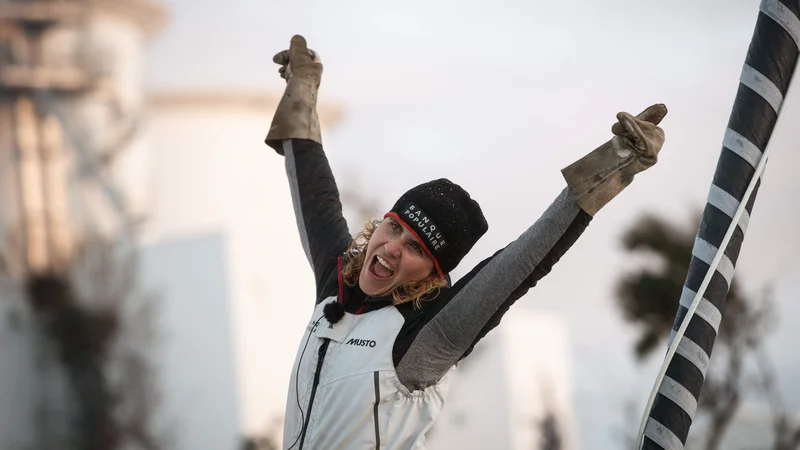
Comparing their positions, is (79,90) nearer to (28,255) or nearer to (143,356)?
(28,255)

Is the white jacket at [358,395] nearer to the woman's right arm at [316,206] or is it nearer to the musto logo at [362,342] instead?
the musto logo at [362,342]

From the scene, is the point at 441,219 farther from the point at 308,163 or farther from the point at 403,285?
the point at 308,163

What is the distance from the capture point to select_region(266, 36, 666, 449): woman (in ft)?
5.70

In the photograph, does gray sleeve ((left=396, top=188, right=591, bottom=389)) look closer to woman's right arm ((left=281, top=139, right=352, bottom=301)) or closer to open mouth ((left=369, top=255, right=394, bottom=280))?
open mouth ((left=369, top=255, right=394, bottom=280))

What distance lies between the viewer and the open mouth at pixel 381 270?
1.91 m

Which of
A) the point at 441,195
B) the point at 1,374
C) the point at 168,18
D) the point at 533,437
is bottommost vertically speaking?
the point at 533,437

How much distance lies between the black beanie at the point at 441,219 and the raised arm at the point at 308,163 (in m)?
0.26

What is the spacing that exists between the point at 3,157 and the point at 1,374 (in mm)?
2245

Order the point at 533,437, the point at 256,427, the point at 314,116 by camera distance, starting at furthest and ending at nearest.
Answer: the point at 256,427, the point at 533,437, the point at 314,116

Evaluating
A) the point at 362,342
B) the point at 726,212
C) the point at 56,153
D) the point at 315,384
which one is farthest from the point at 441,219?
the point at 56,153

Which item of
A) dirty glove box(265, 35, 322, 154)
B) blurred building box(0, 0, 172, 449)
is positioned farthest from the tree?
blurred building box(0, 0, 172, 449)

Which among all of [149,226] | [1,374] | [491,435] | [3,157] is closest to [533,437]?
[491,435]

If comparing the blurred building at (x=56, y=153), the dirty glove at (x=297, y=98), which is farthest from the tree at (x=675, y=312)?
the blurred building at (x=56, y=153)

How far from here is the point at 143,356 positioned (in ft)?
35.4
